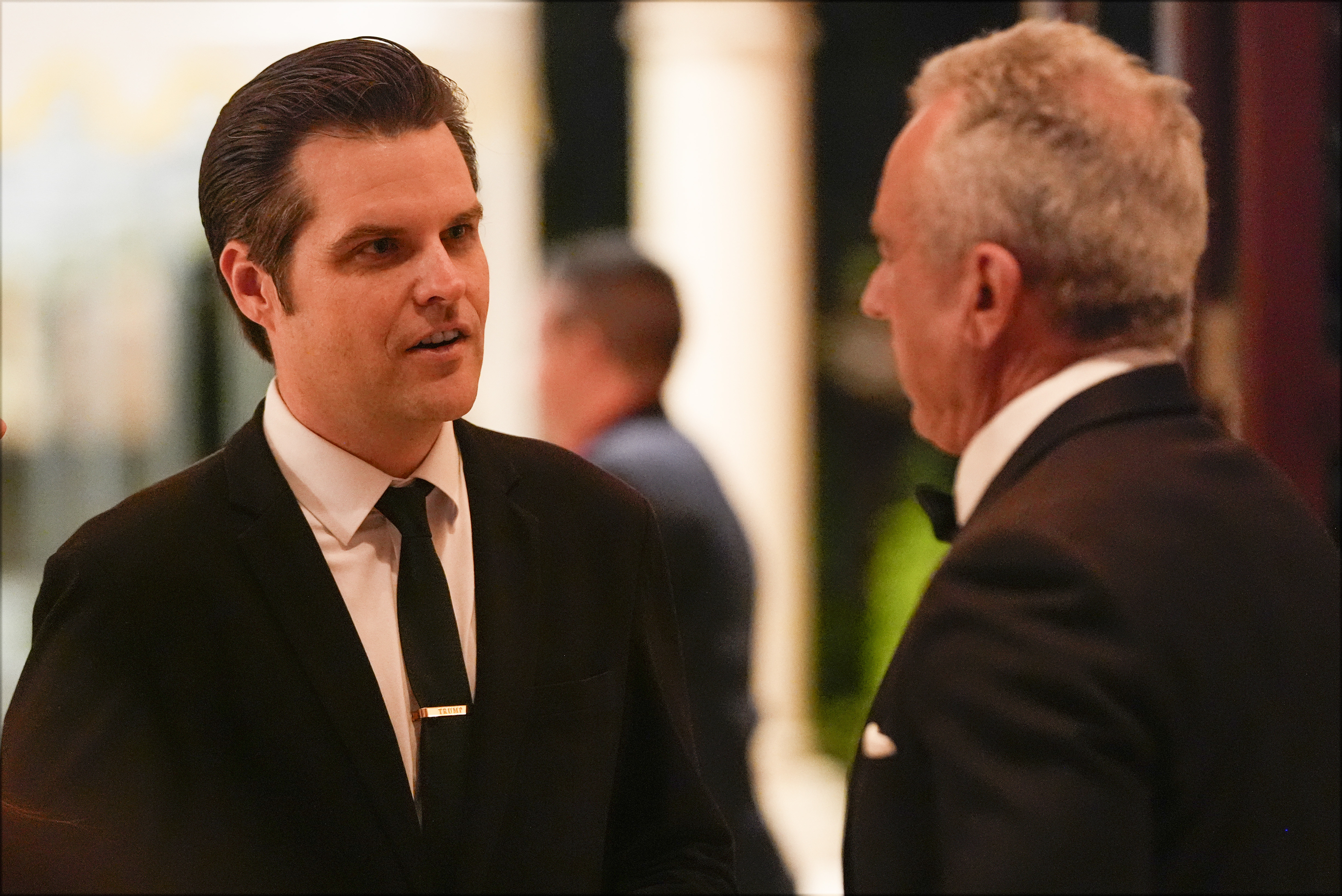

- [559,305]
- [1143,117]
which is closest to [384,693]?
[1143,117]

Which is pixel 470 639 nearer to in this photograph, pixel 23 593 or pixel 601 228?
pixel 23 593

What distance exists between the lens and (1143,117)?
4.61 ft

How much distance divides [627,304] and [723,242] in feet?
8.71

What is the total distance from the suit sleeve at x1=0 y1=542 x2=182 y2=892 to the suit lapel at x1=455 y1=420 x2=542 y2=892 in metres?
0.30

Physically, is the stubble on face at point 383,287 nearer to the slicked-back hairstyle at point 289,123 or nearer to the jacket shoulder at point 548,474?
the slicked-back hairstyle at point 289,123

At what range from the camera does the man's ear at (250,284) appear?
4.61 feet

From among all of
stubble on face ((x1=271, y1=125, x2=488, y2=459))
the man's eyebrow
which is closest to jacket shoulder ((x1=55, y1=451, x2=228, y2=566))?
stubble on face ((x1=271, y1=125, x2=488, y2=459))

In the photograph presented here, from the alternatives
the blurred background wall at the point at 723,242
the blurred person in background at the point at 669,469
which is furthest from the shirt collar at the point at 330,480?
the blurred background wall at the point at 723,242

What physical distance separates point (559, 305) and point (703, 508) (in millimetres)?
678

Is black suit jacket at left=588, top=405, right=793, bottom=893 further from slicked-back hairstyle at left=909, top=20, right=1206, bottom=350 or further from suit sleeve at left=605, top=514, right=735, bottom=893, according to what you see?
slicked-back hairstyle at left=909, top=20, right=1206, bottom=350

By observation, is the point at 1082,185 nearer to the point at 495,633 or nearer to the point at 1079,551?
the point at 1079,551

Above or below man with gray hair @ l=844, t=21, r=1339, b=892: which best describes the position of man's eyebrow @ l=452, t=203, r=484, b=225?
above

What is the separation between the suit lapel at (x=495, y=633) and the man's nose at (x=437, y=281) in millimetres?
235

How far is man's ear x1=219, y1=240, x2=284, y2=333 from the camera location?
1404 mm
